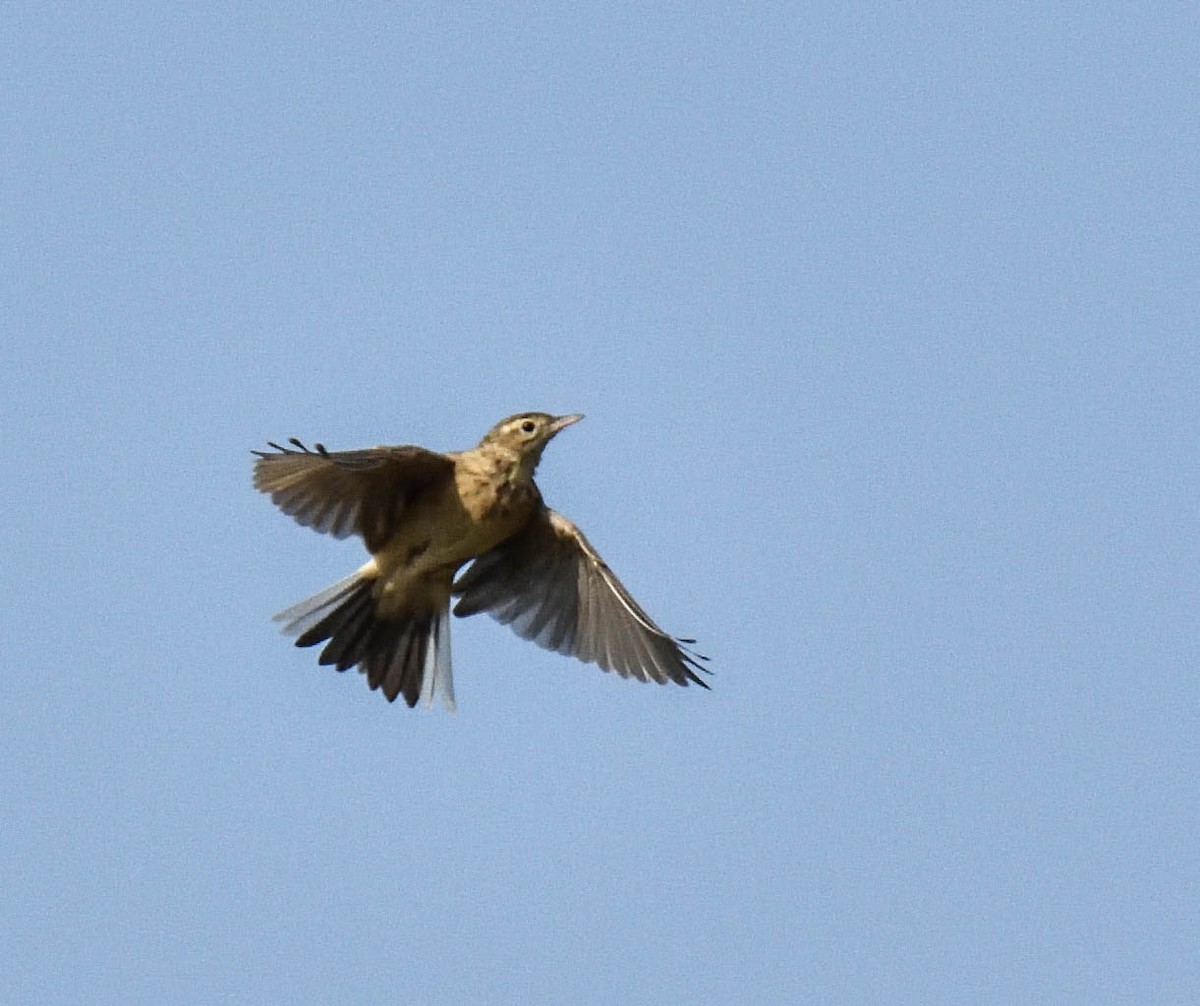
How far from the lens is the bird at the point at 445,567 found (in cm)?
1322

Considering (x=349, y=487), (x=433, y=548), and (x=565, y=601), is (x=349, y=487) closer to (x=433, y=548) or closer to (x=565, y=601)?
(x=433, y=548)

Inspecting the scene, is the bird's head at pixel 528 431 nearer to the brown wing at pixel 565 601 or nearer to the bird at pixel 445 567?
the bird at pixel 445 567

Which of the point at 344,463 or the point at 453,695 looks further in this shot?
the point at 453,695

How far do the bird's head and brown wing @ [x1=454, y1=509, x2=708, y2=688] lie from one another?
912 mm

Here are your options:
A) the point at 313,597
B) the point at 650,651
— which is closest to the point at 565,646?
the point at 650,651

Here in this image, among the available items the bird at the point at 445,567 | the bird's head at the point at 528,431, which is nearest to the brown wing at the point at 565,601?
the bird at the point at 445,567

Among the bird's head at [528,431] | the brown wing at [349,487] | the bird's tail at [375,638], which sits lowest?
the bird's tail at [375,638]

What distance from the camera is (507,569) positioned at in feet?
47.1

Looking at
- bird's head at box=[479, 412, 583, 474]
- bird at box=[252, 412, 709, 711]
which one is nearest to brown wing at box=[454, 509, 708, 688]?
bird at box=[252, 412, 709, 711]

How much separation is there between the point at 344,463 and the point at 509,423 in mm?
1210

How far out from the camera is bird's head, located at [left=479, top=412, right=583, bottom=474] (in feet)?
43.3

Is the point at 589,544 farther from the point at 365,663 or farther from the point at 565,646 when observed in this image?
the point at 365,663

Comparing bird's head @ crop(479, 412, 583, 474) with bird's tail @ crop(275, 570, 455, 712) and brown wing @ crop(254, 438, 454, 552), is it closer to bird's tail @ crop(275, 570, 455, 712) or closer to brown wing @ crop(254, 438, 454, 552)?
brown wing @ crop(254, 438, 454, 552)

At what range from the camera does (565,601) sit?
1441 cm
